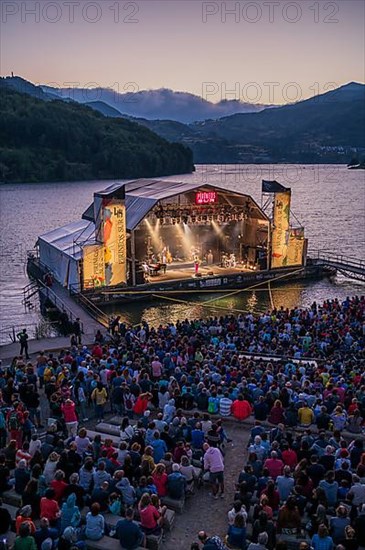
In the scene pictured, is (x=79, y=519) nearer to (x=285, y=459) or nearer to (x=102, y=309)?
(x=285, y=459)

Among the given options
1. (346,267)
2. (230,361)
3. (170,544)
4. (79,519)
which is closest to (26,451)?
(79,519)

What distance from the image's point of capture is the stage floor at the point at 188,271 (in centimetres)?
3669

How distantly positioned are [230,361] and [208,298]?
18.7m

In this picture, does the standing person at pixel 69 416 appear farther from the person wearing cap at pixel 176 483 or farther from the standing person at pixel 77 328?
the standing person at pixel 77 328

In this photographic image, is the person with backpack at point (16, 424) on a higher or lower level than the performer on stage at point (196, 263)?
lower

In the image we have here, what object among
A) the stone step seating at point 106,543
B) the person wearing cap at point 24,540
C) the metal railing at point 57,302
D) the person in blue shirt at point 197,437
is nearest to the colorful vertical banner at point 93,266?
the metal railing at point 57,302

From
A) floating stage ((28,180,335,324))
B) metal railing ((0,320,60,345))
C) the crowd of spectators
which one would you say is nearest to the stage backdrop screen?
floating stage ((28,180,335,324))

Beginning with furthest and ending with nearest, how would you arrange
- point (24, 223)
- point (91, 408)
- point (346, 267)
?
point (24, 223) < point (346, 267) < point (91, 408)

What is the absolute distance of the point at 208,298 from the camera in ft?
117

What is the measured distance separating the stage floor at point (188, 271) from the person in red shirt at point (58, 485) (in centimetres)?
2669

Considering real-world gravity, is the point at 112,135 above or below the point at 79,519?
above

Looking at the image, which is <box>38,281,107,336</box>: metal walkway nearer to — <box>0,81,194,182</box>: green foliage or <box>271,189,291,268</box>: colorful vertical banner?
<box>271,189,291,268</box>: colorful vertical banner

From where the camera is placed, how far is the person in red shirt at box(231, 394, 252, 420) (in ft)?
43.3

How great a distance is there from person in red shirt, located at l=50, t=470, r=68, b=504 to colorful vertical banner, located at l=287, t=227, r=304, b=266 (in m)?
31.9
